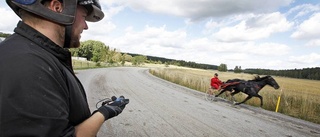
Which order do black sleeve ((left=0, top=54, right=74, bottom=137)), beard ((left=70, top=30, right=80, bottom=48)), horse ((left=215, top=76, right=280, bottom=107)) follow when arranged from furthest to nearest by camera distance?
1. horse ((left=215, top=76, right=280, bottom=107))
2. beard ((left=70, top=30, right=80, bottom=48))
3. black sleeve ((left=0, top=54, right=74, bottom=137))

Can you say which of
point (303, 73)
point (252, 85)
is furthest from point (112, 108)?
point (303, 73)

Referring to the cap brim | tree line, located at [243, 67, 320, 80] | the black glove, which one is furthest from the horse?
tree line, located at [243, 67, 320, 80]

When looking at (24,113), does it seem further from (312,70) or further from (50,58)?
(312,70)

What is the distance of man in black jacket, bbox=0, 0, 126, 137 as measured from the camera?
1.01 metres

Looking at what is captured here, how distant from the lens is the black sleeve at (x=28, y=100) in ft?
3.26

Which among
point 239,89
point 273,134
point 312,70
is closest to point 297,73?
point 312,70

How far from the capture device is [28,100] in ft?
3.31

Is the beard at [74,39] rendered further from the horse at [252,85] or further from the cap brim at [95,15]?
the horse at [252,85]

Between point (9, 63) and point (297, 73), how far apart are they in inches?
5092

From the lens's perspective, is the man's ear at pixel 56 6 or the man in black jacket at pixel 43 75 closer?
the man in black jacket at pixel 43 75

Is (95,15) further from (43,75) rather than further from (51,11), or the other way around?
(43,75)

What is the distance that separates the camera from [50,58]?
120 centimetres

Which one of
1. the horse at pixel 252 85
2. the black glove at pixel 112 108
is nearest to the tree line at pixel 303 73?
the horse at pixel 252 85

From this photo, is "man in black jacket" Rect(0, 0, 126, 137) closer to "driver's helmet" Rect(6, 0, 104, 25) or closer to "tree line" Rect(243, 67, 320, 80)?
"driver's helmet" Rect(6, 0, 104, 25)
